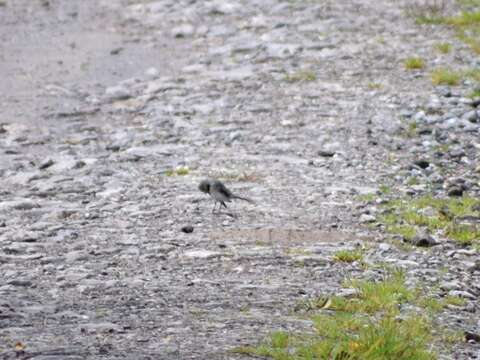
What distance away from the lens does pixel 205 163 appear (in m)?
10.8

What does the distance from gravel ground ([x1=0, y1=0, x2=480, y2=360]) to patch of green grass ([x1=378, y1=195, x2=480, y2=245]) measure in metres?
0.19

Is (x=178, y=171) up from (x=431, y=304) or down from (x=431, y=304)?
down

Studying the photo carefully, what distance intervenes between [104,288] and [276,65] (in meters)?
7.48

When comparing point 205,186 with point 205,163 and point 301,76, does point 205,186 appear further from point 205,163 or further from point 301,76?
point 301,76

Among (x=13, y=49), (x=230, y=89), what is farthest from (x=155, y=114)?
(x=13, y=49)

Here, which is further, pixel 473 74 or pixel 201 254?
pixel 473 74

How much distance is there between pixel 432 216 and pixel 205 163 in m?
2.53

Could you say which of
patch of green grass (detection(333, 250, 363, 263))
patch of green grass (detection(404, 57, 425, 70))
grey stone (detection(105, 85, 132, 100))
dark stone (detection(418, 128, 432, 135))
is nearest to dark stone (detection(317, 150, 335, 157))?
dark stone (detection(418, 128, 432, 135))

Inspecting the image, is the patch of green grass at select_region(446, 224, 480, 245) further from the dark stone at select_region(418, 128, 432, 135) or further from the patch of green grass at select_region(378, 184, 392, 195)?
the dark stone at select_region(418, 128, 432, 135)

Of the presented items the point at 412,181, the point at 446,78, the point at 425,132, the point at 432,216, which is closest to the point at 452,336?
the point at 432,216

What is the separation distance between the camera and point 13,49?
16.9 metres

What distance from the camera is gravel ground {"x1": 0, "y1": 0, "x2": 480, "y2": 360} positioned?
7.10 m

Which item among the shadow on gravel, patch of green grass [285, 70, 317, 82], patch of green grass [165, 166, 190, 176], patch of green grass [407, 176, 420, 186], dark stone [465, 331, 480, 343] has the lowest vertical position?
patch of green grass [285, 70, 317, 82]

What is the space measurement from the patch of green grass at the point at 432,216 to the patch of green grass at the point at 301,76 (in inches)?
171
